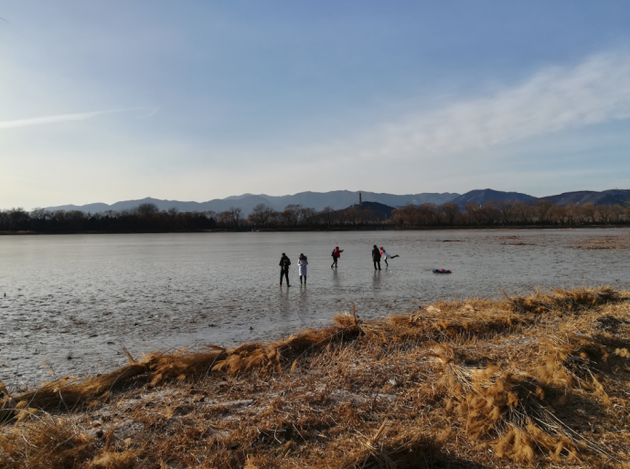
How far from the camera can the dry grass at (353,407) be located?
4039mm

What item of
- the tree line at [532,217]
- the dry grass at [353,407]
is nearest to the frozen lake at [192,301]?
the dry grass at [353,407]

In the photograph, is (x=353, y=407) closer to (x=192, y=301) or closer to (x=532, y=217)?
(x=192, y=301)

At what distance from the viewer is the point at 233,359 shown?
260 inches

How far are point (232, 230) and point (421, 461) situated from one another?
17688cm

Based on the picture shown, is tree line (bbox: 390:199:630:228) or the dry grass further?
tree line (bbox: 390:199:630:228)

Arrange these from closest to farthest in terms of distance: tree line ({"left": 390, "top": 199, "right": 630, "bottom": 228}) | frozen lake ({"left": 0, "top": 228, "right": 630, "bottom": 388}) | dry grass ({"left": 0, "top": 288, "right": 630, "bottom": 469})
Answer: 1. dry grass ({"left": 0, "top": 288, "right": 630, "bottom": 469})
2. frozen lake ({"left": 0, "top": 228, "right": 630, "bottom": 388})
3. tree line ({"left": 390, "top": 199, "right": 630, "bottom": 228})

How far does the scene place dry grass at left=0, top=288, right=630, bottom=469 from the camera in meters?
4.04

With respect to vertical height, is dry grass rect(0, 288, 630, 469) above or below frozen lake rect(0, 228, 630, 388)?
above

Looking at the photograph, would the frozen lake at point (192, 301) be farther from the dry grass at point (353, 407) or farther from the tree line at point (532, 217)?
the tree line at point (532, 217)

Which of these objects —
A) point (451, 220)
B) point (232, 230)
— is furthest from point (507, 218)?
point (232, 230)

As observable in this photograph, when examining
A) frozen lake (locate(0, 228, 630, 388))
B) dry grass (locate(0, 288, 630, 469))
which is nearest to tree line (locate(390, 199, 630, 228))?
frozen lake (locate(0, 228, 630, 388))

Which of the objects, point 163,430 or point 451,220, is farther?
point 451,220

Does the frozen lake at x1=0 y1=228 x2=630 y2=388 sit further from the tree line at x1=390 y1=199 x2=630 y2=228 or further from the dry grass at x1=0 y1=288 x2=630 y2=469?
the tree line at x1=390 y1=199 x2=630 y2=228

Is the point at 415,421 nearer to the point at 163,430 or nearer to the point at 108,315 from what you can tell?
the point at 163,430
